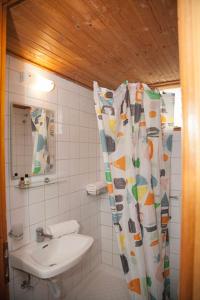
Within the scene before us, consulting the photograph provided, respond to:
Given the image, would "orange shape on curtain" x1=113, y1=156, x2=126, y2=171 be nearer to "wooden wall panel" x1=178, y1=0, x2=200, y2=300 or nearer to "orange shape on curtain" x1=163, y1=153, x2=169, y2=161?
"orange shape on curtain" x1=163, y1=153, x2=169, y2=161

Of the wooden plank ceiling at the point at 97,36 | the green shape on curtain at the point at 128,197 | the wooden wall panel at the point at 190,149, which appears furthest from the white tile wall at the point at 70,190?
the wooden wall panel at the point at 190,149

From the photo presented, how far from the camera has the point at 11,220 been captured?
1489mm

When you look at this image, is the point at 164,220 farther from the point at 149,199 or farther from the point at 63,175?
the point at 63,175

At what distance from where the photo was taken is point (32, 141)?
1.72m

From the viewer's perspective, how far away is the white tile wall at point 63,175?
153cm

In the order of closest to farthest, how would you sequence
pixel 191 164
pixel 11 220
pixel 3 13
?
pixel 191 164 < pixel 3 13 < pixel 11 220

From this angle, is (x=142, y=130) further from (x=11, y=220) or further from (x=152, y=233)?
(x=11, y=220)

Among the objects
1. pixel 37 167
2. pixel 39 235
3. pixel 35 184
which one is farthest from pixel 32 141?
pixel 39 235

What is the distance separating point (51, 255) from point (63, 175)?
2.45ft

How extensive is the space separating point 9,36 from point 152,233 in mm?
1847

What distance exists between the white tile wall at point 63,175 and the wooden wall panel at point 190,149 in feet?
4.44

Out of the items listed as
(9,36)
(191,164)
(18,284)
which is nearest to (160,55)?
(9,36)

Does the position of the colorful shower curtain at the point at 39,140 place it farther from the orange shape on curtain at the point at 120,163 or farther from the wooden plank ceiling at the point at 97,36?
the orange shape on curtain at the point at 120,163

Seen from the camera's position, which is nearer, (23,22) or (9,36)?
(23,22)
